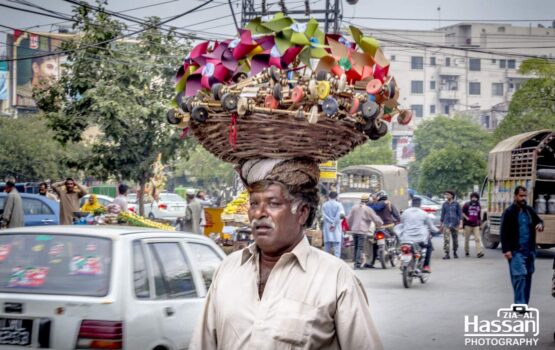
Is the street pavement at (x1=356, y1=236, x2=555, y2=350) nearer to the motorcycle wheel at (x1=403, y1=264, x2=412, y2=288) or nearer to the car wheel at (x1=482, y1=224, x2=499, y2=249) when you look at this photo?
the motorcycle wheel at (x1=403, y1=264, x2=412, y2=288)

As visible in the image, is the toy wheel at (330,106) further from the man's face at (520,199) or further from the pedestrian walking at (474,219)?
the pedestrian walking at (474,219)

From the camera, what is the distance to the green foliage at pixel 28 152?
48156 mm

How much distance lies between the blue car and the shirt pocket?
716 inches

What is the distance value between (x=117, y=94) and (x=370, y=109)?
66.5 feet

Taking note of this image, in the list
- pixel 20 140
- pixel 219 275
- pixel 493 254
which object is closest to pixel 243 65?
pixel 219 275

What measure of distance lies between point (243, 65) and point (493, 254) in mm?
23373

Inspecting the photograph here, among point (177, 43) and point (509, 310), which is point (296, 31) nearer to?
point (509, 310)

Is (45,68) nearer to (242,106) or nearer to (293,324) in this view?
(242,106)

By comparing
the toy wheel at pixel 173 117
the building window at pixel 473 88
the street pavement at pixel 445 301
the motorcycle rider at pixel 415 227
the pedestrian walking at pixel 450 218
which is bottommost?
the street pavement at pixel 445 301

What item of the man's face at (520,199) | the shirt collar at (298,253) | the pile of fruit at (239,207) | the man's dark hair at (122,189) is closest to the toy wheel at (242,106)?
the shirt collar at (298,253)

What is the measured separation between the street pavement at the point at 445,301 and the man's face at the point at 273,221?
7007mm

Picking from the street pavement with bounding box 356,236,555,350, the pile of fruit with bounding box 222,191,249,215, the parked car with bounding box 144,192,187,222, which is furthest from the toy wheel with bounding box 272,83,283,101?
the parked car with bounding box 144,192,187,222

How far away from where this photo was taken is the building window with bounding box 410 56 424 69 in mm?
105438

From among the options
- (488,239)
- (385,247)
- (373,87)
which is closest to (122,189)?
(385,247)
